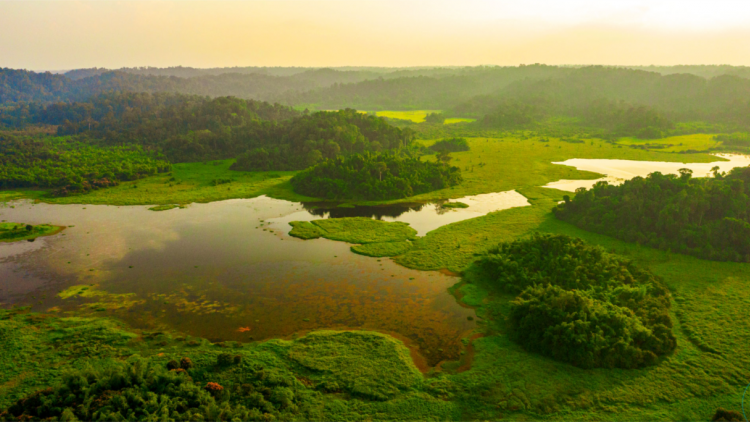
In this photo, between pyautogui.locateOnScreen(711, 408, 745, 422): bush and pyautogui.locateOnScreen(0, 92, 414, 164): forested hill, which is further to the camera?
pyautogui.locateOnScreen(0, 92, 414, 164): forested hill

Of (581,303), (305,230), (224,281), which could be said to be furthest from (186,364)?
(305,230)

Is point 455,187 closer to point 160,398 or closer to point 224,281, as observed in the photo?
point 224,281

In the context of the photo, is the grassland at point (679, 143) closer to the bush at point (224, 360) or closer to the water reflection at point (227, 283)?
the water reflection at point (227, 283)

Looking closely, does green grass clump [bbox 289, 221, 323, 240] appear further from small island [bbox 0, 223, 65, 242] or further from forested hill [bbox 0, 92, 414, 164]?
forested hill [bbox 0, 92, 414, 164]

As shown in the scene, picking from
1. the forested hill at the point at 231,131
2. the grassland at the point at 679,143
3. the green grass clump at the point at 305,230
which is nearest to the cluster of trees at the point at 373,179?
the green grass clump at the point at 305,230

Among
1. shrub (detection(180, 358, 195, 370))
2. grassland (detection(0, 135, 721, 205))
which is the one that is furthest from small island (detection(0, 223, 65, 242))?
shrub (detection(180, 358, 195, 370))

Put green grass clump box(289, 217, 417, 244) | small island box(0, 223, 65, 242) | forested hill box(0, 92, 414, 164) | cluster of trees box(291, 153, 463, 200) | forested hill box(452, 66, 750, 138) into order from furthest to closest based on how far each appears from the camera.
→ forested hill box(452, 66, 750, 138)
forested hill box(0, 92, 414, 164)
cluster of trees box(291, 153, 463, 200)
green grass clump box(289, 217, 417, 244)
small island box(0, 223, 65, 242)

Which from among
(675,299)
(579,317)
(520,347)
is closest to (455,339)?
(520,347)
